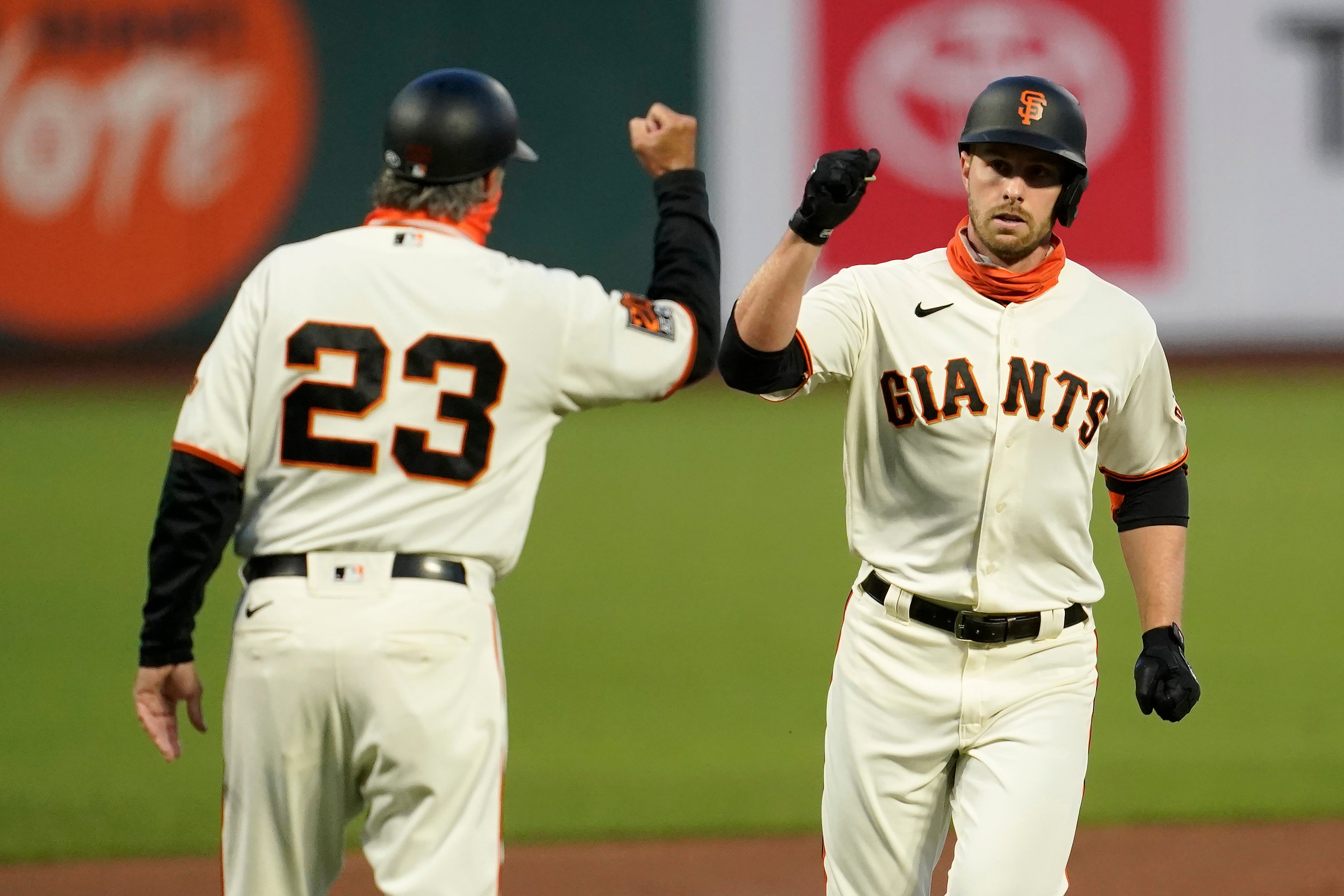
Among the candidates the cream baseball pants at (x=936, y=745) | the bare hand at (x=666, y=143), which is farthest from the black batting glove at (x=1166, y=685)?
the bare hand at (x=666, y=143)

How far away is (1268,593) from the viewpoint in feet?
28.7

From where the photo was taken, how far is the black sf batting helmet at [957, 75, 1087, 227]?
3.54 meters

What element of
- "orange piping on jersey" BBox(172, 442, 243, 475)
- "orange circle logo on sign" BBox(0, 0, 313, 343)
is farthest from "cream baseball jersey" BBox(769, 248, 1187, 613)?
"orange circle logo on sign" BBox(0, 0, 313, 343)

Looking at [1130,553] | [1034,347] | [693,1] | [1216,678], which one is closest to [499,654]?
[1034,347]

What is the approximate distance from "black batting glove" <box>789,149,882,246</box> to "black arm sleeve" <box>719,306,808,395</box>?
0.24 metres

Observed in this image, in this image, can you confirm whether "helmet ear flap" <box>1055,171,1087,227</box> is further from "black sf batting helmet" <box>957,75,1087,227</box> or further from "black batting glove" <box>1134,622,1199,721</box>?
"black batting glove" <box>1134,622,1199,721</box>

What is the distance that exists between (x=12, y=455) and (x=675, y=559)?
5026mm

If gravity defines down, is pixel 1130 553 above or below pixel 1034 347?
below

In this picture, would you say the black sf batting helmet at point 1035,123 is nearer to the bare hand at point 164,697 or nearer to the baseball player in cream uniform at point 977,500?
the baseball player in cream uniform at point 977,500

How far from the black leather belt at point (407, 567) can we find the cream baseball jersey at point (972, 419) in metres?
0.82

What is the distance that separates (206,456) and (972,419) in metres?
1.51

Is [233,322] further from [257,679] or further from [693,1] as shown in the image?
[693,1]

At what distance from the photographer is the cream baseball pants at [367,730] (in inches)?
112

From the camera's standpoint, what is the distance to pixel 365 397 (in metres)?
2.89
